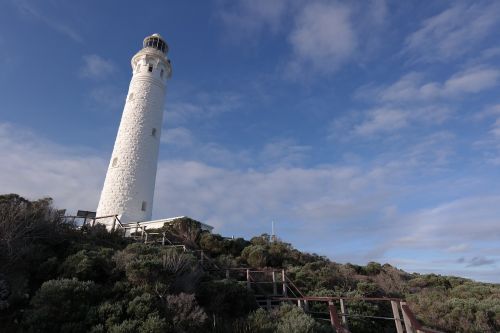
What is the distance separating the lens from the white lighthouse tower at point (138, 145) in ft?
65.6

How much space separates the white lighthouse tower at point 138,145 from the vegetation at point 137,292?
13.7ft

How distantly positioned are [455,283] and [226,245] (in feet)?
48.6

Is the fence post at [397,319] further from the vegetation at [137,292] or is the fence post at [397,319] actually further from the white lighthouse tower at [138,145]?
the white lighthouse tower at [138,145]

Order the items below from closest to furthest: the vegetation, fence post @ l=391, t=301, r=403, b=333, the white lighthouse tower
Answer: the vegetation
fence post @ l=391, t=301, r=403, b=333
the white lighthouse tower

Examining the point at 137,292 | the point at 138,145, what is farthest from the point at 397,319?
the point at 138,145

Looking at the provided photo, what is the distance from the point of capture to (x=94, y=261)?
1026 centimetres

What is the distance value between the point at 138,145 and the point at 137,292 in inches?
544

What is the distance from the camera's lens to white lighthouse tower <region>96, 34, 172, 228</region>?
1998 centimetres

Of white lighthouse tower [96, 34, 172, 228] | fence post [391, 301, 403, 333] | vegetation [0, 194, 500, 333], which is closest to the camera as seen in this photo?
vegetation [0, 194, 500, 333]

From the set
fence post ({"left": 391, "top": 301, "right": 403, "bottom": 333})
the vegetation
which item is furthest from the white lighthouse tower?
fence post ({"left": 391, "top": 301, "right": 403, "bottom": 333})

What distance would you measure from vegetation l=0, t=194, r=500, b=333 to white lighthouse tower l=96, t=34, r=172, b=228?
13.7 ft

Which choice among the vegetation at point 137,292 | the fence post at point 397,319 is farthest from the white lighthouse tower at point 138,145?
the fence post at point 397,319

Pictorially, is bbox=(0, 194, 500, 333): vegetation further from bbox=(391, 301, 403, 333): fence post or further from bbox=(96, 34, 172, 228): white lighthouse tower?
bbox=(96, 34, 172, 228): white lighthouse tower

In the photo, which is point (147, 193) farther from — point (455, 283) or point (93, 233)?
point (455, 283)
